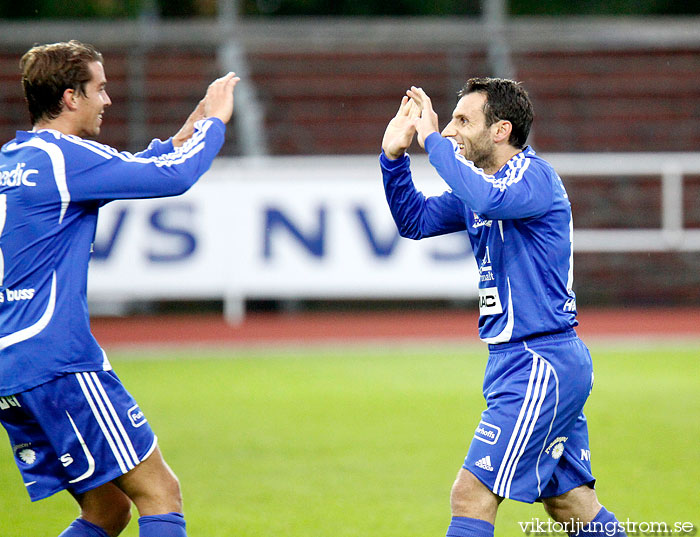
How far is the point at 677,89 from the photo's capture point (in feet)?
58.4

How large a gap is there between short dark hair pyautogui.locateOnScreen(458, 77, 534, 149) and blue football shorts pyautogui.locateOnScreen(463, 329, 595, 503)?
2.64ft

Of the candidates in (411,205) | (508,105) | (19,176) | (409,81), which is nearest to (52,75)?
(19,176)

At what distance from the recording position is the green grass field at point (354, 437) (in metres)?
5.23

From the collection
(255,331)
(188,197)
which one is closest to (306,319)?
(255,331)

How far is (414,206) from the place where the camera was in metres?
4.30

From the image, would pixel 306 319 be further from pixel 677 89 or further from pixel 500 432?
pixel 500 432

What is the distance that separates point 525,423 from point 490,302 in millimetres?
497

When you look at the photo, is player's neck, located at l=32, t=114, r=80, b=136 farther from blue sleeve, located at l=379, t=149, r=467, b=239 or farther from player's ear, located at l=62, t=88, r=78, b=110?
blue sleeve, located at l=379, t=149, r=467, b=239

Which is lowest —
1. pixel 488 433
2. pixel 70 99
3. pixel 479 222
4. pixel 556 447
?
pixel 556 447

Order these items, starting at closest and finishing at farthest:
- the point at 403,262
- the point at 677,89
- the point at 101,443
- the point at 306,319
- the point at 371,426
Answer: the point at 101,443
the point at 371,426
the point at 403,262
the point at 306,319
the point at 677,89

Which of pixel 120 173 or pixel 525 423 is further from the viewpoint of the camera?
pixel 525 423

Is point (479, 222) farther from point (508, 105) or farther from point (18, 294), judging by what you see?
point (18, 294)

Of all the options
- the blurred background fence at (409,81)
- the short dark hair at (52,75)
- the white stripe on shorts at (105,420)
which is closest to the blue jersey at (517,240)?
the short dark hair at (52,75)

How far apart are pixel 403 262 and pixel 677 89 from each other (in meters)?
7.96
